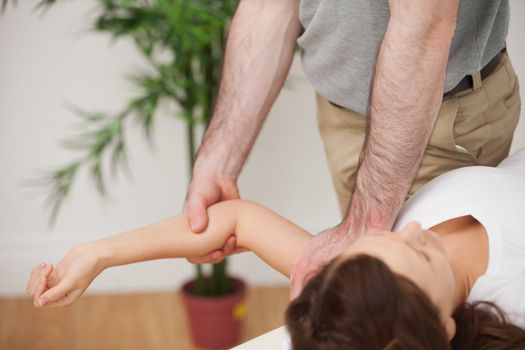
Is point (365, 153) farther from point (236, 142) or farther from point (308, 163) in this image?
A: point (308, 163)

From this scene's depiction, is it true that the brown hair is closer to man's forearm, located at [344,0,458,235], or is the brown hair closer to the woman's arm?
man's forearm, located at [344,0,458,235]

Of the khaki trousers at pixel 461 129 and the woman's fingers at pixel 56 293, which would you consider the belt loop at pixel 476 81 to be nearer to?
the khaki trousers at pixel 461 129

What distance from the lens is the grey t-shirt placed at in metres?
1.33

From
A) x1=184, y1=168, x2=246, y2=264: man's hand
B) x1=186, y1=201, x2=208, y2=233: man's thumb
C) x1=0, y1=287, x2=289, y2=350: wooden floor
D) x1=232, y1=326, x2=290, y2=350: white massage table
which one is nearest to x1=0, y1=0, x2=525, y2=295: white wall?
x1=0, y1=287, x2=289, y2=350: wooden floor

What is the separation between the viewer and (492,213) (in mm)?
1191

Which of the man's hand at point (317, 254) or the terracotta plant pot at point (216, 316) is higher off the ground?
the man's hand at point (317, 254)

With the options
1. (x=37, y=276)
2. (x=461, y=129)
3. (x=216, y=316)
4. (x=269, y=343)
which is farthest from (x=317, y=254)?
(x=216, y=316)

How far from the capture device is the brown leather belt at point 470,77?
1.36 m

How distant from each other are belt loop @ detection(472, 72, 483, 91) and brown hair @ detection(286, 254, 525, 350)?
53cm

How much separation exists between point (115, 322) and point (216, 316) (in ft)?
1.49

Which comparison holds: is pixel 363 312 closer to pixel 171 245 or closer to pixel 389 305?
pixel 389 305

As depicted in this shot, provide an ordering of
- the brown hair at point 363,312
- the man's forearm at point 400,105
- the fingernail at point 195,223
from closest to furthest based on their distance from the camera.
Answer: the brown hair at point 363,312 → the man's forearm at point 400,105 → the fingernail at point 195,223

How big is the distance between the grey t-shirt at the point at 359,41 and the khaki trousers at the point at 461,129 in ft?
0.16

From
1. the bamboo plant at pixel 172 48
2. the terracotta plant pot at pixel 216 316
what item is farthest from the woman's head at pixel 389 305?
the terracotta plant pot at pixel 216 316
